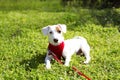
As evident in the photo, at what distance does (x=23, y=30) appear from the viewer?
12.9 meters

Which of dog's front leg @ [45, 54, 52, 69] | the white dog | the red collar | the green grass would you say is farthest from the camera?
the red collar

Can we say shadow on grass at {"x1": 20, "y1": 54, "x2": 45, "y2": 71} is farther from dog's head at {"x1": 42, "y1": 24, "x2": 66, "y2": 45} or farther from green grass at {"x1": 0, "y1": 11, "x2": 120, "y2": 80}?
dog's head at {"x1": 42, "y1": 24, "x2": 66, "y2": 45}

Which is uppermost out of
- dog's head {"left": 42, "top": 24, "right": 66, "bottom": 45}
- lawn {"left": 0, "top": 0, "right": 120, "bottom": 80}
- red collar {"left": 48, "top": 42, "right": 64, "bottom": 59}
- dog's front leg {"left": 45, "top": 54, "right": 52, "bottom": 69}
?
dog's head {"left": 42, "top": 24, "right": 66, "bottom": 45}

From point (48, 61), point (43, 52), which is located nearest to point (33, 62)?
point (48, 61)

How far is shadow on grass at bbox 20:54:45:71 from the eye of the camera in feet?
27.4

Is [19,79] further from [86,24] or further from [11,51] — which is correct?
[86,24]

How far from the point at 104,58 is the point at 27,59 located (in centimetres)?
201

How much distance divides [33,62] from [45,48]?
1.59 m

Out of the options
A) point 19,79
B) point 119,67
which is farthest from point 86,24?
point 19,79

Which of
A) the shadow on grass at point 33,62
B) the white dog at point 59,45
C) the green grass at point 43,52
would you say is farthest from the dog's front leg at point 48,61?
the shadow on grass at point 33,62

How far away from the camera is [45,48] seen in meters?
10.2

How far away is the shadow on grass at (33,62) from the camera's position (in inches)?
329

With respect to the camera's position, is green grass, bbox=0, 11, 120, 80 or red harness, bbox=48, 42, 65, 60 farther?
red harness, bbox=48, 42, 65, 60

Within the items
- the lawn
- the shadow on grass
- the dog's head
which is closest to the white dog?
the dog's head
